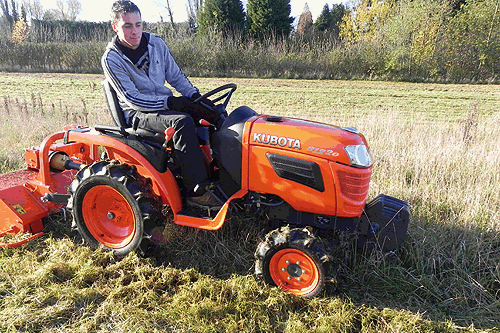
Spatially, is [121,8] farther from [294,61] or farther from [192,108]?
[294,61]

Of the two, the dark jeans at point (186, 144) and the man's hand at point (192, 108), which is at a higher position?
the man's hand at point (192, 108)

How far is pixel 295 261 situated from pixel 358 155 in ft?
2.92

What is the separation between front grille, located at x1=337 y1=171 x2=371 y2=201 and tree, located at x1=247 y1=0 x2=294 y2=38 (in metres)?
25.9

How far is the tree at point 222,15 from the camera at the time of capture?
26.2 metres

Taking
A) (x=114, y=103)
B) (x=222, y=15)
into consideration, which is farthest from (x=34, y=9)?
(x=114, y=103)

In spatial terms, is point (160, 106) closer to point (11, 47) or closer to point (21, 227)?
point (21, 227)

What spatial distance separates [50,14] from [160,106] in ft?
198

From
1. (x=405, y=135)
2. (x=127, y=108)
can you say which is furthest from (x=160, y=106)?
(x=405, y=135)

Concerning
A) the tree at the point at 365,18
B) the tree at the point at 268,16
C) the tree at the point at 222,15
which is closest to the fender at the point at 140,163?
the tree at the point at 222,15

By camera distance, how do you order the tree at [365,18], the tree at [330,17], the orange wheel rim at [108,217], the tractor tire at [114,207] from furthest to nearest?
1. the tree at [330,17]
2. the tree at [365,18]
3. the orange wheel rim at [108,217]
4. the tractor tire at [114,207]

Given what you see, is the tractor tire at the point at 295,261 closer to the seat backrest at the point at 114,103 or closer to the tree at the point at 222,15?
the seat backrest at the point at 114,103

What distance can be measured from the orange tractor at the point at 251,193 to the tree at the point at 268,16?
25.5 meters

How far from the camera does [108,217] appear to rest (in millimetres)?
3193

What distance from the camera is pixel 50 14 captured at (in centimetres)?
5200
